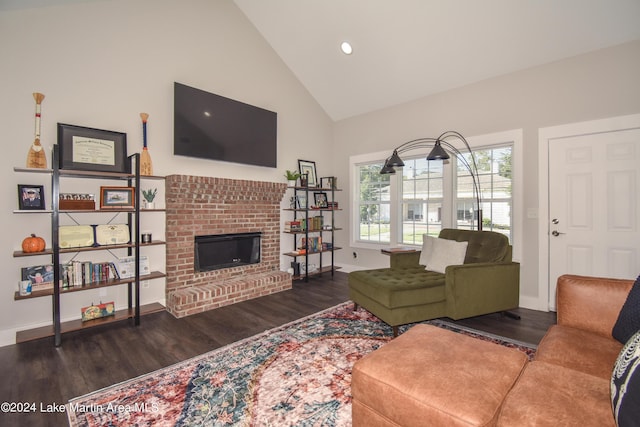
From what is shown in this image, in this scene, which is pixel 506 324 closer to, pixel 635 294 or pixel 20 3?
pixel 635 294

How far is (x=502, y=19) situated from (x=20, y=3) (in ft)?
14.7

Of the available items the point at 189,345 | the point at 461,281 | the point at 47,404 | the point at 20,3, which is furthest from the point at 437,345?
the point at 20,3

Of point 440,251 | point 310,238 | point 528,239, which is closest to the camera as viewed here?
point 440,251

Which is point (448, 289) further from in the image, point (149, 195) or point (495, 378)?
point (149, 195)

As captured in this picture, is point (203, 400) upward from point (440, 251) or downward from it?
downward

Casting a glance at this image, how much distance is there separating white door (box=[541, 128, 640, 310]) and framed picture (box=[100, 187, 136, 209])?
4503 mm

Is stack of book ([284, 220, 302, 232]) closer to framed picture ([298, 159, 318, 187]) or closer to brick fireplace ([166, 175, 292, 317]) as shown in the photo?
brick fireplace ([166, 175, 292, 317])

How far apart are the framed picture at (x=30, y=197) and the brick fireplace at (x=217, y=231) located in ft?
3.53

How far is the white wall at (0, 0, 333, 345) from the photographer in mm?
2617

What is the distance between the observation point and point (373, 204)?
17.1ft

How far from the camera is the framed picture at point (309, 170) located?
5054mm

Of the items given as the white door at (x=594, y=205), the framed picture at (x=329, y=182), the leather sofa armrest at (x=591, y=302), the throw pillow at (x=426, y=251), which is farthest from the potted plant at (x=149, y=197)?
the white door at (x=594, y=205)

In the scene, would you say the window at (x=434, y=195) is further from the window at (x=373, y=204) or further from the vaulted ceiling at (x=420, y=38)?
the vaulted ceiling at (x=420, y=38)

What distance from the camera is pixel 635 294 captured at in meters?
1.49
